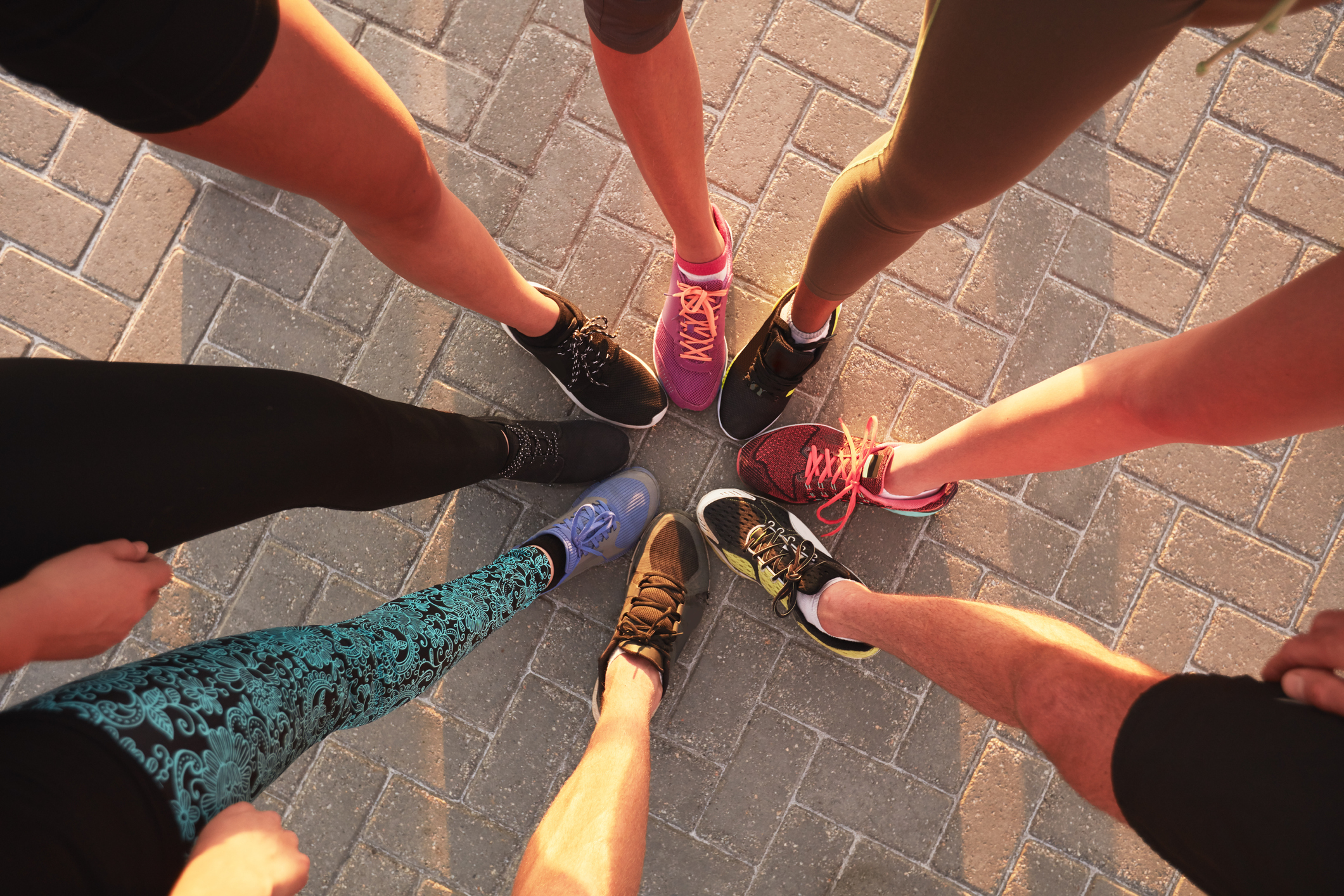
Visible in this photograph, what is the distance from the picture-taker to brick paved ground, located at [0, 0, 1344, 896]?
2420 mm

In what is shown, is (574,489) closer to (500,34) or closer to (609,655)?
(609,655)

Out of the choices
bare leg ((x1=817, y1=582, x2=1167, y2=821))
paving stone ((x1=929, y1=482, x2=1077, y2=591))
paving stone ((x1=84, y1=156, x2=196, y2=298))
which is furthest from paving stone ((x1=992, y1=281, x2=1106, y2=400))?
paving stone ((x1=84, y1=156, x2=196, y2=298))

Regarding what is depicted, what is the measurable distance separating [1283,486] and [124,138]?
4.70m

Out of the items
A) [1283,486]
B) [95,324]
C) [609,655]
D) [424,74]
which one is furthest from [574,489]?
[1283,486]

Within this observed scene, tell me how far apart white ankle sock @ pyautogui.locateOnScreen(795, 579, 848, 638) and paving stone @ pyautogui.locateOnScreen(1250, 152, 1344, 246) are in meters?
2.25

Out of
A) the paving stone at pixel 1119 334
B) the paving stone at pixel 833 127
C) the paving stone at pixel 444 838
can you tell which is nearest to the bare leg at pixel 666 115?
the paving stone at pixel 833 127

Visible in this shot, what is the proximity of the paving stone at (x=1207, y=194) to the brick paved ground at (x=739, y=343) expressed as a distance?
12mm

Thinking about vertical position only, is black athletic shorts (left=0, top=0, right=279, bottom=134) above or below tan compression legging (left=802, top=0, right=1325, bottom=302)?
below

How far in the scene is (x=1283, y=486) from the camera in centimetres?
248

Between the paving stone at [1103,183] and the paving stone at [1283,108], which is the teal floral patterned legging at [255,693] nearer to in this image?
the paving stone at [1103,183]

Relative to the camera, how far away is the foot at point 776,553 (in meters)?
2.32

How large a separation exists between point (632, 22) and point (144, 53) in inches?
34.2

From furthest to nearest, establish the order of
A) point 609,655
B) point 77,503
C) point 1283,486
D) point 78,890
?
point 1283,486, point 609,655, point 77,503, point 78,890

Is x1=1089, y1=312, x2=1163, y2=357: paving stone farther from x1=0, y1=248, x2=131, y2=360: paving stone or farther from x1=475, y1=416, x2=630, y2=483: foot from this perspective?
x1=0, y1=248, x2=131, y2=360: paving stone
